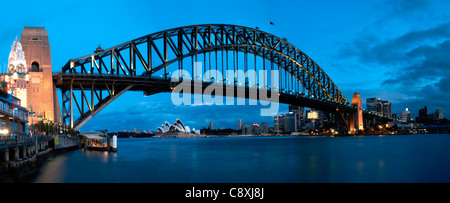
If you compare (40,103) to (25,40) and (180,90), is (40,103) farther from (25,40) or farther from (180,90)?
(180,90)

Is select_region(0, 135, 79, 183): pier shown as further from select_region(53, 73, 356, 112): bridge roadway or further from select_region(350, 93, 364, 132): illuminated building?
select_region(350, 93, 364, 132): illuminated building

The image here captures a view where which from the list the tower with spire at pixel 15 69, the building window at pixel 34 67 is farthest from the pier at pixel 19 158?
the building window at pixel 34 67

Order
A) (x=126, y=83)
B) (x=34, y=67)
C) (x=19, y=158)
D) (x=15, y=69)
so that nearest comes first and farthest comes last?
(x=19, y=158) → (x=15, y=69) → (x=34, y=67) → (x=126, y=83)

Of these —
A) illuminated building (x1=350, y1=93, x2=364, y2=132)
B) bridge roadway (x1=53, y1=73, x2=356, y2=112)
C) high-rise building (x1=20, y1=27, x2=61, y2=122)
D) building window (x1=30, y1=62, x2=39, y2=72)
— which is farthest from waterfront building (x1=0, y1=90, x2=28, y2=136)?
illuminated building (x1=350, y1=93, x2=364, y2=132)

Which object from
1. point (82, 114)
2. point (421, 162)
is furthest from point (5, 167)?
point (421, 162)

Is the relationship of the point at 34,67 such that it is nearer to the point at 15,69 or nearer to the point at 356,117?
the point at 15,69

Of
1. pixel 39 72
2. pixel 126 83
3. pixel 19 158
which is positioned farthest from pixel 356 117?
pixel 19 158

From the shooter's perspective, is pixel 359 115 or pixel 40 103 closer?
pixel 40 103

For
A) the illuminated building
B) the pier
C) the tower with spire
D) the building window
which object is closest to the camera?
the pier

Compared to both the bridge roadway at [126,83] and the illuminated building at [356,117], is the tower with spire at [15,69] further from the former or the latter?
the illuminated building at [356,117]

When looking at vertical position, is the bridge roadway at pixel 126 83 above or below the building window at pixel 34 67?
below

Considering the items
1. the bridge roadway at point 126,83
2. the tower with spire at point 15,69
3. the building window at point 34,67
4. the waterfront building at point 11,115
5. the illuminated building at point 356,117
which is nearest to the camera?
the tower with spire at point 15,69
